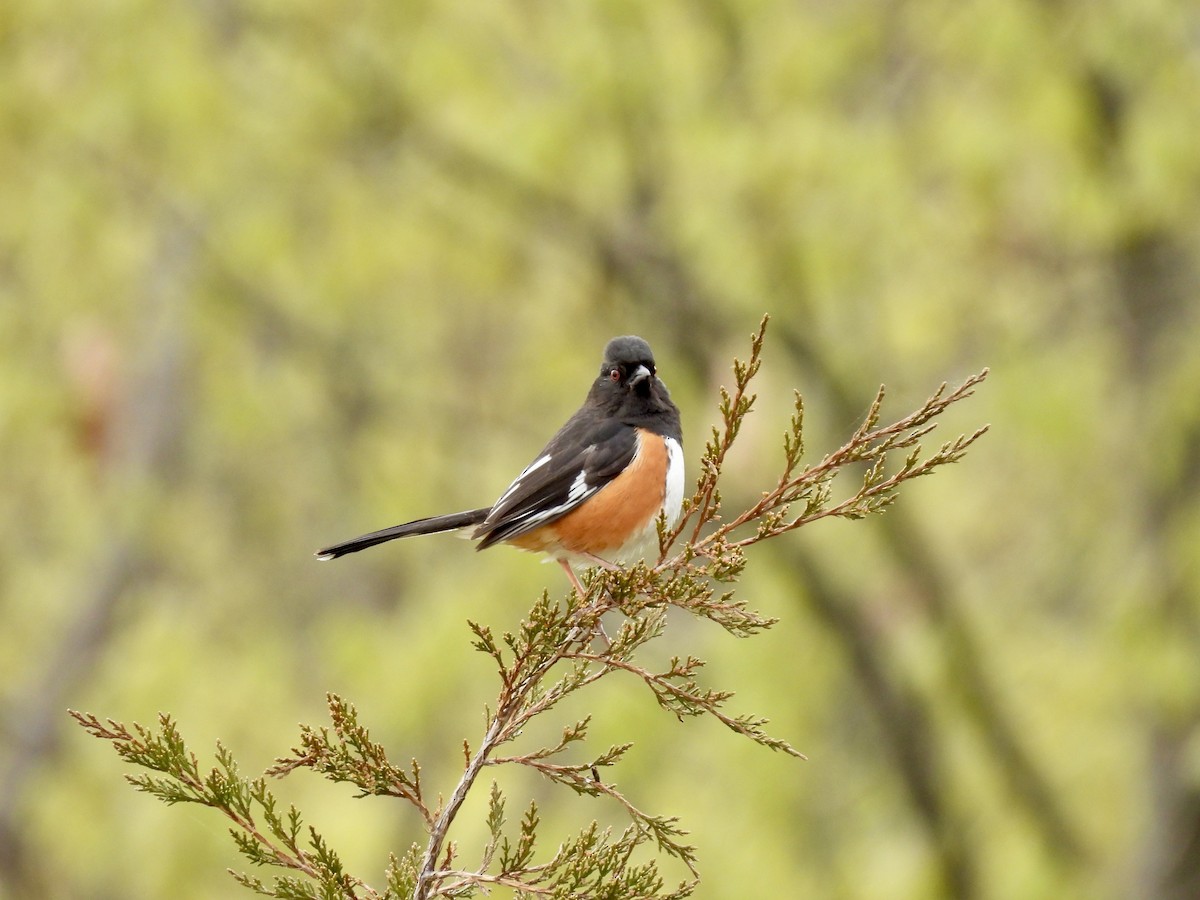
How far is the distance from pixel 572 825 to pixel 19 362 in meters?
5.23

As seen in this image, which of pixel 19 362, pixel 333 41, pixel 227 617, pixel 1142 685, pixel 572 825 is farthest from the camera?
pixel 227 617

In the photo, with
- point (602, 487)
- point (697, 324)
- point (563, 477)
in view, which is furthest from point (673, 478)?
point (697, 324)

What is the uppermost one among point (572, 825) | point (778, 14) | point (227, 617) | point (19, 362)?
point (778, 14)

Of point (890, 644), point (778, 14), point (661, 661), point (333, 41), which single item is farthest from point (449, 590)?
point (778, 14)

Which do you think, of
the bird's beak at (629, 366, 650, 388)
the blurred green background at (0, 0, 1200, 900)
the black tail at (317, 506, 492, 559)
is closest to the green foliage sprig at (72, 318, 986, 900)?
the black tail at (317, 506, 492, 559)

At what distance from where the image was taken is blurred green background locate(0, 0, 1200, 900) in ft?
26.4

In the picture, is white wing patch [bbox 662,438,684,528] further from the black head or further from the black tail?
the black tail

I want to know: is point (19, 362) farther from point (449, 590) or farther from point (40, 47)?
point (449, 590)

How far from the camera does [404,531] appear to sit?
11.0ft

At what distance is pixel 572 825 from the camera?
10945 millimetres

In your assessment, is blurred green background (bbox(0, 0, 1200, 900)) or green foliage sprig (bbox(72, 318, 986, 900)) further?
blurred green background (bbox(0, 0, 1200, 900))

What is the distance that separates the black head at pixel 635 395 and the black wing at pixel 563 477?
5cm

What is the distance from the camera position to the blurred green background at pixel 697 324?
8.04 m

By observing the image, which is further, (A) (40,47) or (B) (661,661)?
(B) (661,661)
